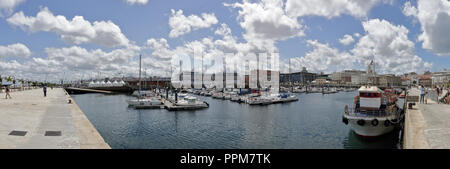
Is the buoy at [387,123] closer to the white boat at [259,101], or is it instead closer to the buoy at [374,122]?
the buoy at [374,122]

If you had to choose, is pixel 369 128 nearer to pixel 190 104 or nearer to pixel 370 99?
pixel 370 99

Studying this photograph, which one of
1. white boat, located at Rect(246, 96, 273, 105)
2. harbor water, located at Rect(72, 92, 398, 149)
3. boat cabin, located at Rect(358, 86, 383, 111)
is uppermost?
boat cabin, located at Rect(358, 86, 383, 111)

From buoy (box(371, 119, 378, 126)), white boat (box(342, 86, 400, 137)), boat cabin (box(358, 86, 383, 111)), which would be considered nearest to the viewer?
buoy (box(371, 119, 378, 126))

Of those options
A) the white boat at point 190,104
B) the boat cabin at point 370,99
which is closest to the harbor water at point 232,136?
the boat cabin at point 370,99

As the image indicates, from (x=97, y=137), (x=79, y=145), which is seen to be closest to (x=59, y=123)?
(x=97, y=137)

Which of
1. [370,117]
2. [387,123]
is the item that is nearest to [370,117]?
[370,117]

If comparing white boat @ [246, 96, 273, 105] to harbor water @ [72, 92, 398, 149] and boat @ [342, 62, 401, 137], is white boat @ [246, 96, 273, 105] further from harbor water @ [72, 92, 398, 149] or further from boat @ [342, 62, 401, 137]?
boat @ [342, 62, 401, 137]

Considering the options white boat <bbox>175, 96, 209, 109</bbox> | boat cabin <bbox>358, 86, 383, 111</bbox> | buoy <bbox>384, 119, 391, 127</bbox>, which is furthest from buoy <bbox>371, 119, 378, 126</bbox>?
white boat <bbox>175, 96, 209, 109</bbox>

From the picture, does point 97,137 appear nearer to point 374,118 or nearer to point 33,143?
point 33,143

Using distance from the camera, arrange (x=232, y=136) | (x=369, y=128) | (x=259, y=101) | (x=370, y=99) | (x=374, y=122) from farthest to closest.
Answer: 1. (x=259, y=101)
2. (x=232, y=136)
3. (x=370, y=99)
4. (x=369, y=128)
5. (x=374, y=122)

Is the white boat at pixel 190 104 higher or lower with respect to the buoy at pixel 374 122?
lower
